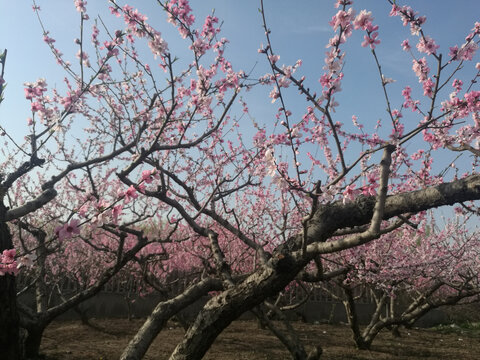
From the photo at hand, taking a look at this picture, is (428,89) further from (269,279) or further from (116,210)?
(116,210)

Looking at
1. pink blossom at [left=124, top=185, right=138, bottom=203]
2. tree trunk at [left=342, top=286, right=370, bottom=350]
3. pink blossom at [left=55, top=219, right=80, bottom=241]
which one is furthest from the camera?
tree trunk at [left=342, top=286, right=370, bottom=350]

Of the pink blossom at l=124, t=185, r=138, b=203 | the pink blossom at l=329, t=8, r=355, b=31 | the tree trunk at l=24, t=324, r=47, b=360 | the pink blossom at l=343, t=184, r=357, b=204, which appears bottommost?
the tree trunk at l=24, t=324, r=47, b=360

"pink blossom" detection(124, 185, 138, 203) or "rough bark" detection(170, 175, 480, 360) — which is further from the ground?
"pink blossom" detection(124, 185, 138, 203)

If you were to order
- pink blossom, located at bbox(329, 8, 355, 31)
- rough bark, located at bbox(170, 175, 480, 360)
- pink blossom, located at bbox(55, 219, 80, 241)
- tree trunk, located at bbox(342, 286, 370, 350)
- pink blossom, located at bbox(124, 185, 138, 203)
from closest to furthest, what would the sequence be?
pink blossom, located at bbox(329, 8, 355, 31) < pink blossom, located at bbox(124, 185, 138, 203) < pink blossom, located at bbox(55, 219, 80, 241) < rough bark, located at bbox(170, 175, 480, 360) < tree trunk, located at bbox(342, 286, 370, 350)

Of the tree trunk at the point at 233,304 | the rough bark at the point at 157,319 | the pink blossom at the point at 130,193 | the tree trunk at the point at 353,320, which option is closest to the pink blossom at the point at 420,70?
the tree trunk at the point at 233,304

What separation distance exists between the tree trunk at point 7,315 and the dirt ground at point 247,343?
2785mm

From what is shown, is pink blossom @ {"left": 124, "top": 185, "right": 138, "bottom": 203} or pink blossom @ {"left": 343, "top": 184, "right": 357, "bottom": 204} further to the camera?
pink blossom @ {"left": 124, "top": 185, "right": 138, "bottom": 203}

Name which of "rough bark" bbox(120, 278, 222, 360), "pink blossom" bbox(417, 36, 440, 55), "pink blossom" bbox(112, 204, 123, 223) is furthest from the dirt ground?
"pink blossom" bbox(417, 36, 440, 55)

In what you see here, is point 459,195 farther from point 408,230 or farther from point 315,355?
point 408,230

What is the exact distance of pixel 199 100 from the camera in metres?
5.02

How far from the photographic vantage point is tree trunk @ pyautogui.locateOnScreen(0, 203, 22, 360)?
Result: 12.9 ft

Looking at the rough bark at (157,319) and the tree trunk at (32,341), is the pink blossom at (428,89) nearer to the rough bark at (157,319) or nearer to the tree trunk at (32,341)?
the rough bark at (157,319)

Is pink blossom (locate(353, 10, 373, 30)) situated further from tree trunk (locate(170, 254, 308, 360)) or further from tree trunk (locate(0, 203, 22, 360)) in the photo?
tree trunk (locate(0, 203, 22, 360))

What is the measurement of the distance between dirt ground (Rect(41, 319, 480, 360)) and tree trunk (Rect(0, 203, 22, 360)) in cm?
Result: 278
